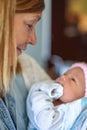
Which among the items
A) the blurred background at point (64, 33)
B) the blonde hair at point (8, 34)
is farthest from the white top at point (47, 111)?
the blurred background at point (64, 33)

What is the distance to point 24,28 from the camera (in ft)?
4.61

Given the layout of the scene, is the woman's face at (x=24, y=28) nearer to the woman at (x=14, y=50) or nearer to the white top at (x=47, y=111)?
the woman at (x=14, y=50)

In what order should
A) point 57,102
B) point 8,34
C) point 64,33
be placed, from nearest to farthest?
point 8,34 < point 57,102 < point 64,33

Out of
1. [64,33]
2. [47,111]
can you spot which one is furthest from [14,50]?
[64,33]

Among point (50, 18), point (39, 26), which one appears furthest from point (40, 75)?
point (50, 18)

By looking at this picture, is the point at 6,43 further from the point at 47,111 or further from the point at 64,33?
the point at 64,33

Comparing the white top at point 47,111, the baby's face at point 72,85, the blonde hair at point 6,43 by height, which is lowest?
the white top at point 47,111

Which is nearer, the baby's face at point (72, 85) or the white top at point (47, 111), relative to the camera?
the white top at point (47, 111)

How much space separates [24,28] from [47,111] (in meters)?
0.30

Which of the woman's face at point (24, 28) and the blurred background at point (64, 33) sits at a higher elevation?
the woman's face at point (24, 28)

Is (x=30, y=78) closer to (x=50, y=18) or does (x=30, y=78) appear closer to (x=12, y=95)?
(x=12, y=95)

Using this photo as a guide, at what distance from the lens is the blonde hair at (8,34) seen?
1.31 meters

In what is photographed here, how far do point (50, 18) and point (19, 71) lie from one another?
96.0 inches

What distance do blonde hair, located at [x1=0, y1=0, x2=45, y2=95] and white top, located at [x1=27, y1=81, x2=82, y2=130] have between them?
109mm
